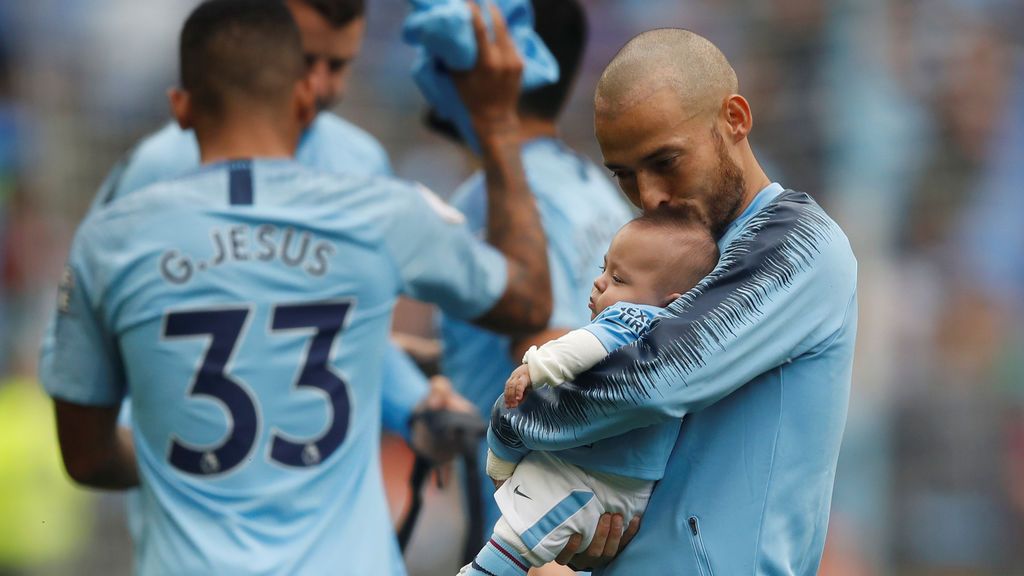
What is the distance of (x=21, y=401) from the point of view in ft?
28.6

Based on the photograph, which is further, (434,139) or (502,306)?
(434,139)

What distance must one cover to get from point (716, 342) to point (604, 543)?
42 cm

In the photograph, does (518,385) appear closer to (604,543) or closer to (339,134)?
(604,543)

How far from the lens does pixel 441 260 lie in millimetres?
3830

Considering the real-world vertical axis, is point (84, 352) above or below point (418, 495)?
above

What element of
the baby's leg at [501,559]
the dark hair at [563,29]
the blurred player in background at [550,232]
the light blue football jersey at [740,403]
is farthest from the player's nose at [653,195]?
the dark hair at [563,29]

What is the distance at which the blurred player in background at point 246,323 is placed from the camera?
3.62 meters

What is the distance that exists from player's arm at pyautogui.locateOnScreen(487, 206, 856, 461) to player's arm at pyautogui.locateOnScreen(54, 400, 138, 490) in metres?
1.67

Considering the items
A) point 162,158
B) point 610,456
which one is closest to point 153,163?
point 162,158

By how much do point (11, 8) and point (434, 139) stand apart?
11.8ft

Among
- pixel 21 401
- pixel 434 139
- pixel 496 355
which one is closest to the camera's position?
pixel 496 355

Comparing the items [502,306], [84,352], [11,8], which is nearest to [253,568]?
[84,352]

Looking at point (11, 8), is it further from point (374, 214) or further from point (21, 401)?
point (374, 214)

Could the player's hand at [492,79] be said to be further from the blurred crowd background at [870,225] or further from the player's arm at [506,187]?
the blurred crowd background at [870,225]
